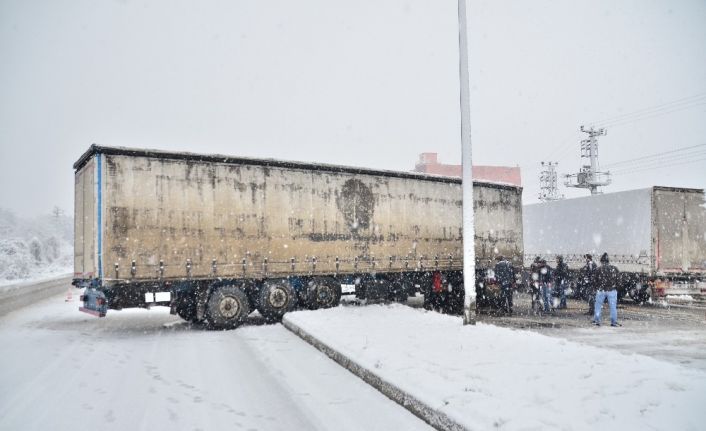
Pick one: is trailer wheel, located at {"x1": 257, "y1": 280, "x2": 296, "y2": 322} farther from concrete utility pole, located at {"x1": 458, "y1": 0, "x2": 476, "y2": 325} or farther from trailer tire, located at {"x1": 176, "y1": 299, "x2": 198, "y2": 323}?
concrete utility pole, located at {"x1": 458, "y1": 0, "x2": 476, "y2": 325}

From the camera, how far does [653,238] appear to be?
51.5 ft

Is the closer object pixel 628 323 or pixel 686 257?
pixel 628 323

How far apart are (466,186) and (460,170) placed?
67218mm

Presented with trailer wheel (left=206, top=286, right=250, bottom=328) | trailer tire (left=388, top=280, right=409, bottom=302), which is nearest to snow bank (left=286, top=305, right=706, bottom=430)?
trailer wheel (left=206, top=286, right=250, bottom=328)

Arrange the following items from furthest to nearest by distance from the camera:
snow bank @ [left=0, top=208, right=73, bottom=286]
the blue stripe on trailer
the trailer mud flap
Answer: snow bank @ [left=0, top=208, right=73, bottom=286], the trailer mud flap, the blue stripe on trailer

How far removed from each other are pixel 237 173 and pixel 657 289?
12.6 metres

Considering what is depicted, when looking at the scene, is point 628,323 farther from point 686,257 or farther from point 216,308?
point 216,308

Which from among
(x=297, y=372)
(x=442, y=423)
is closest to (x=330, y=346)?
(x=297, y=372)

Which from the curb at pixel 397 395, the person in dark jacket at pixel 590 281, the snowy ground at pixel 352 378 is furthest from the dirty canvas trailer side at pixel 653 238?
the curb at pixel 397 395

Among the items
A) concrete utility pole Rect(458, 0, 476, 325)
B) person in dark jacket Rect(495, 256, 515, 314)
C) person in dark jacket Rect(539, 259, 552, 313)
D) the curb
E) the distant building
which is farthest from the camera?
the distant building

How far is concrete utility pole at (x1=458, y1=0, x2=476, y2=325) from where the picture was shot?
10.2 meters

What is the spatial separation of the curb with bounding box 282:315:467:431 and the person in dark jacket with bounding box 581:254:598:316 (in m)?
7.23

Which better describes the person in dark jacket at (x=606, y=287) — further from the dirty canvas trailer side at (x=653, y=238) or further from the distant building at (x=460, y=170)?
the distant building at (x=460, y=170)

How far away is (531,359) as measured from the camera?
22.0 ft
